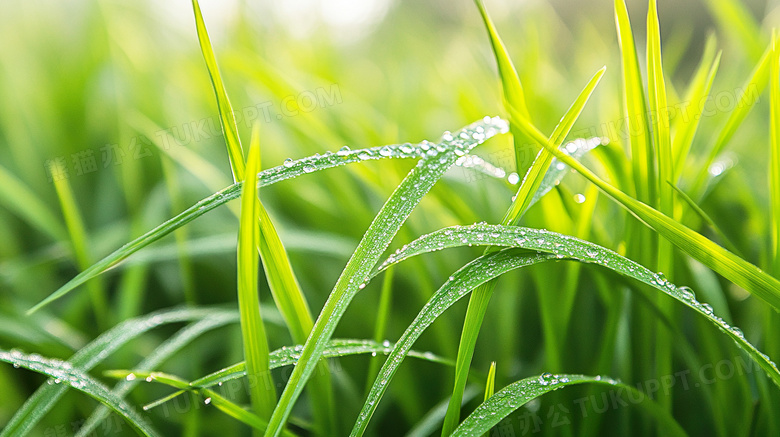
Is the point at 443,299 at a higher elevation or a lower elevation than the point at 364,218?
lower

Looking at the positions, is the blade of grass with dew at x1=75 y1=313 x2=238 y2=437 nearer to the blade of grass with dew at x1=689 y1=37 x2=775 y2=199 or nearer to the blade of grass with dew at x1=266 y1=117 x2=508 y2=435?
the blade of grass with dew at x1=266 y1=117 x2=508 y2=435

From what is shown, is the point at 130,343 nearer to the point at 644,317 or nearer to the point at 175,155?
the point at 175,155

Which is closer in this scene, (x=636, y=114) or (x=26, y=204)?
(x=636, y=114)

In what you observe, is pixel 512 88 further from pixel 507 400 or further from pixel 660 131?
pixel 507 400

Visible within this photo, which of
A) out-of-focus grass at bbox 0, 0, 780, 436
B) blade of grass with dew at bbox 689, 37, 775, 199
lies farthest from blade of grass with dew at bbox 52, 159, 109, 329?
blade of grass with dew at bbox 689, 37, 775, 199

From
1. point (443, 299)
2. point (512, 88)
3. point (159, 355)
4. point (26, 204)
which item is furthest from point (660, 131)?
point (26, 204)

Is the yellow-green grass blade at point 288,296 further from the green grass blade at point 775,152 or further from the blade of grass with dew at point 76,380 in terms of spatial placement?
the green grass blade at point 775,152

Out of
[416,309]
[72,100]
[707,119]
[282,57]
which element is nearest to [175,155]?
[416,309]
